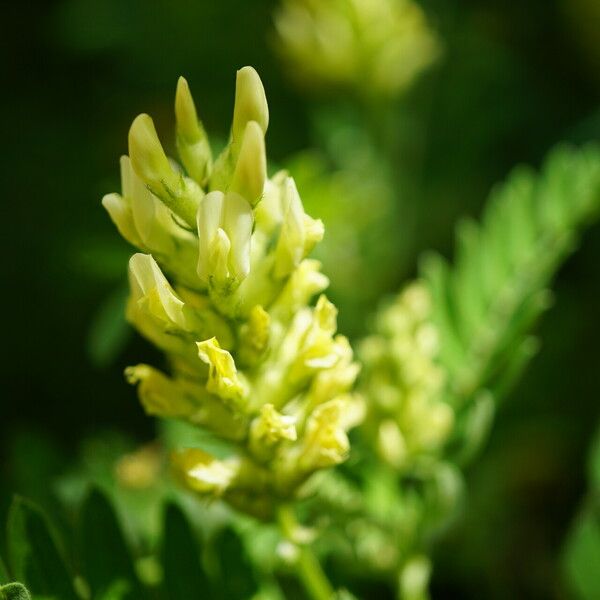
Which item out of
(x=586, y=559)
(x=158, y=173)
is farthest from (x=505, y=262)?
(x=158, y=173)

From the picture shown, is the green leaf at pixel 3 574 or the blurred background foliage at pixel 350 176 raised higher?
the blurred background foliage at pixel 350 176

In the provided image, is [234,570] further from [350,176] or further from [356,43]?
[356,43]

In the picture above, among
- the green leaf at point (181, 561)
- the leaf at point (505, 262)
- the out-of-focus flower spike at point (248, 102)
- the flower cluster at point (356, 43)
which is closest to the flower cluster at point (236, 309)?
the out-of-focus flower spike at point (248, 102)

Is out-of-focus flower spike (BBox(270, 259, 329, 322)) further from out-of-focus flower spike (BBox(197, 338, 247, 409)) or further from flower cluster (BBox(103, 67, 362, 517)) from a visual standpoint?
out-of-focus flower spike (BBox(197, 338, 247, 409))

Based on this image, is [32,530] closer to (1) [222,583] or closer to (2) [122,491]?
(1) [222,583]

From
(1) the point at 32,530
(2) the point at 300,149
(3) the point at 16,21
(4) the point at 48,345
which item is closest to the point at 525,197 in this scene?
(1) the point at 32,530

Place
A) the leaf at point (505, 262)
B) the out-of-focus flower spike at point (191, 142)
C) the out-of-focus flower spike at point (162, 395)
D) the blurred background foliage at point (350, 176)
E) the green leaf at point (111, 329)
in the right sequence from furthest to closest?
the blurred background foliage at point (350, 176), the green leaf at point (111, 329), the leaf at point (505, 262), the out-of-focus flower spike at point (162, 395), the out-of-focus flower spike at point (191, 142)

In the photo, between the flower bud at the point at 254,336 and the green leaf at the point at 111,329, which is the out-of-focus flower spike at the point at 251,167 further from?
the green leaf at the point at 111,329
